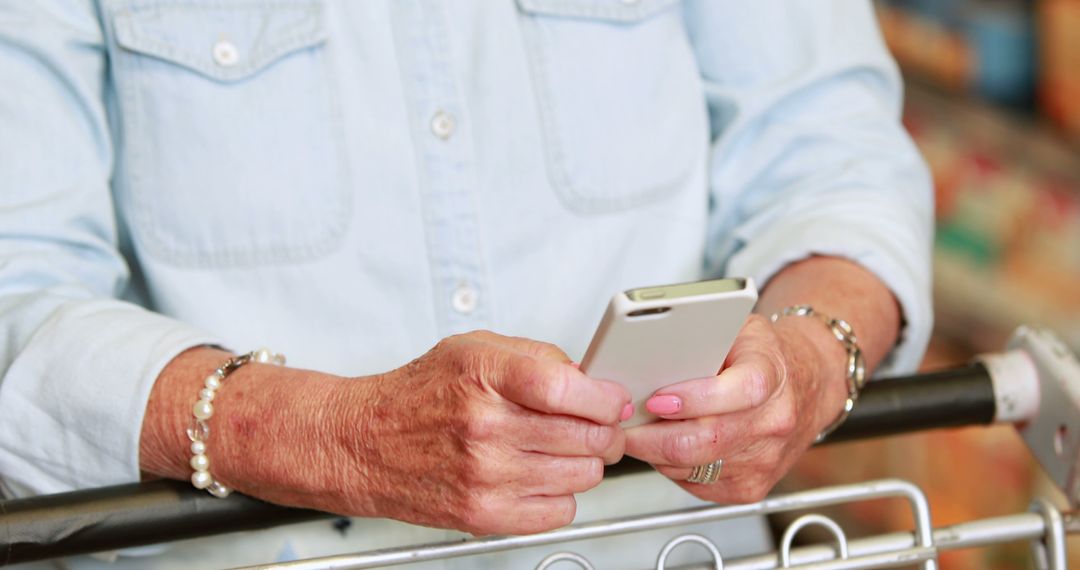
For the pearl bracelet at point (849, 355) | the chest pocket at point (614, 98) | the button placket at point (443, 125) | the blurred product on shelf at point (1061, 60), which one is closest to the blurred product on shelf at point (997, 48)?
the blurred product on shelf at point (1061, 60)

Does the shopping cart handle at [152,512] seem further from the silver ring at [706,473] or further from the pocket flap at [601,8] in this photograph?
the pocket flap at [601,8]

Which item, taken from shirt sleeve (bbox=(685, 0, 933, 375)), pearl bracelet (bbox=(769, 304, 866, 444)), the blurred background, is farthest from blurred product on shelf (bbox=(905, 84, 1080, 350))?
pearl bracelet (bbox=(769, 304, 866, 444))

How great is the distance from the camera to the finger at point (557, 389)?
650 millimetres

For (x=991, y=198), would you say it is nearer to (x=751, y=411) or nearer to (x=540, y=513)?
(x=751, y=411)

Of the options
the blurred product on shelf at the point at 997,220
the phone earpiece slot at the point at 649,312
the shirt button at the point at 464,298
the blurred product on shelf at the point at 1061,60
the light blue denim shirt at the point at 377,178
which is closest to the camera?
the phone earpiece slot at the point at 649,312

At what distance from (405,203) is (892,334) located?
412 mm

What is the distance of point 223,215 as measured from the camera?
0.91 meters

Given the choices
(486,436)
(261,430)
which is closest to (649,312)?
(486,436)

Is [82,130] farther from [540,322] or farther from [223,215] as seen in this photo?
[540,322]

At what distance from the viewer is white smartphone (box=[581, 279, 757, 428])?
23.3 inches

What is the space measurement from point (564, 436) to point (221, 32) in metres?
0.45

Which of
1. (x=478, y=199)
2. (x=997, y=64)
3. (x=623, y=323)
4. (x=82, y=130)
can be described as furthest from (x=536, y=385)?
(x=997, y=64)

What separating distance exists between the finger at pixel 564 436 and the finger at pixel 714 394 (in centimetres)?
3

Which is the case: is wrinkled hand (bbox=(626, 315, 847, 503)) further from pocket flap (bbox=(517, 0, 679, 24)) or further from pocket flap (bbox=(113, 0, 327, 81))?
pocket flap (bbox=(113, 0, 327, 81))
